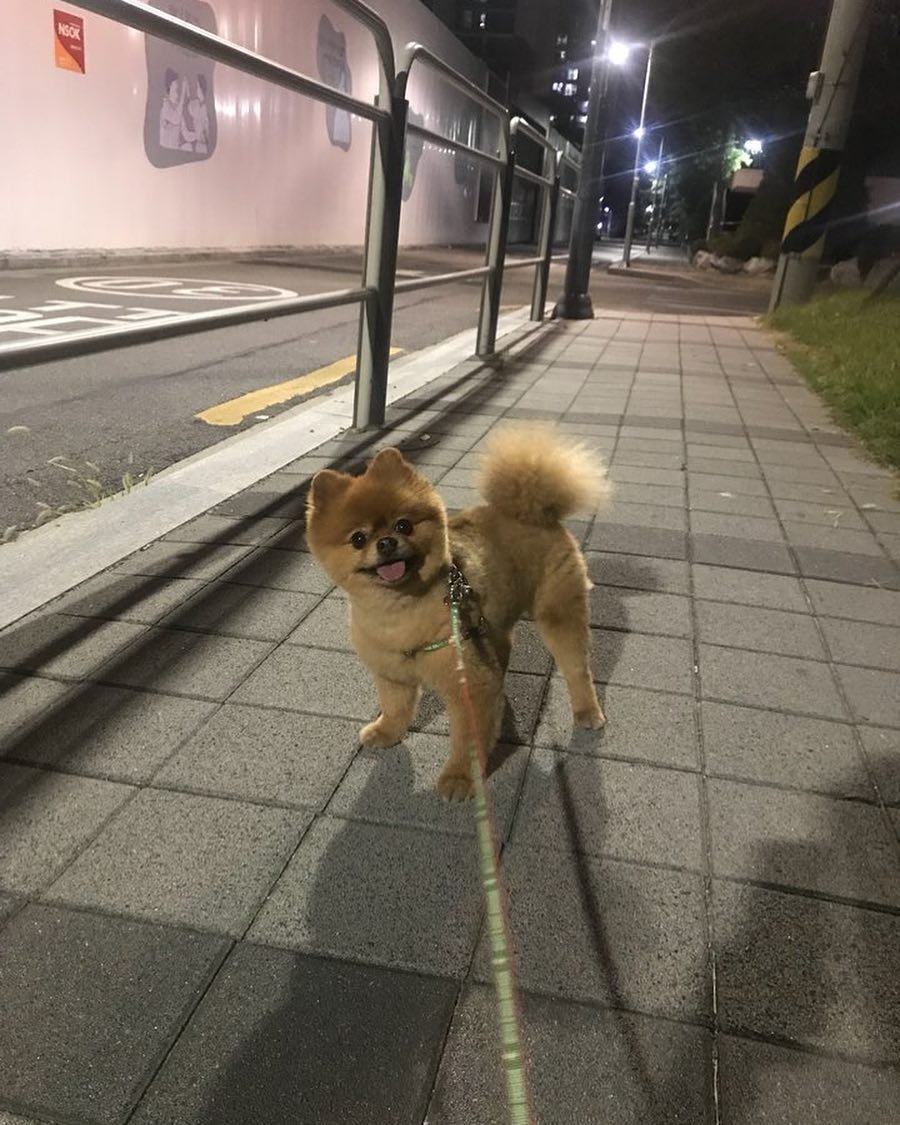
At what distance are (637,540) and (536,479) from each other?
5.34 ft

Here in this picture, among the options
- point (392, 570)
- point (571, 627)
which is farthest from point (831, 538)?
point (392, 570)

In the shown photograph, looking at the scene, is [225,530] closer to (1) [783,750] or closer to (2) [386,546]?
(2) [386,546]

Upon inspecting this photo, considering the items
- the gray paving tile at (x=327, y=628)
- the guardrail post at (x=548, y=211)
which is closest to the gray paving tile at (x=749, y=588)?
the gray paving tile at (x=327, y=628)

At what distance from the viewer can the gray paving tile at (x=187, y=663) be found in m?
2.38

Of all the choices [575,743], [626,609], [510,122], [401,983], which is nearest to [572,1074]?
[401,983]

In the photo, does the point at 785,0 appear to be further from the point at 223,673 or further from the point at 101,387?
the point at 223,673

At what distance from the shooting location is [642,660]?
270cm

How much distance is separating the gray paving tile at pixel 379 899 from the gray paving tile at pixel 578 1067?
148 millimetres

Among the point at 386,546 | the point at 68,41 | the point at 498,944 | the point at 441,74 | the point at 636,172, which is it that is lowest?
the point at 498,944

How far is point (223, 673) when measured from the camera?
2455 millimetres

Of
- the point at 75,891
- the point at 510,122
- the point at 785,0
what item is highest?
the point at 785,0

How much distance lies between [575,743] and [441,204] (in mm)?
28806

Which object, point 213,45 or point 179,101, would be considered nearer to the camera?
point 213,45

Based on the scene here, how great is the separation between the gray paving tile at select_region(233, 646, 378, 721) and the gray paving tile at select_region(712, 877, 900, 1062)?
1.03 m
